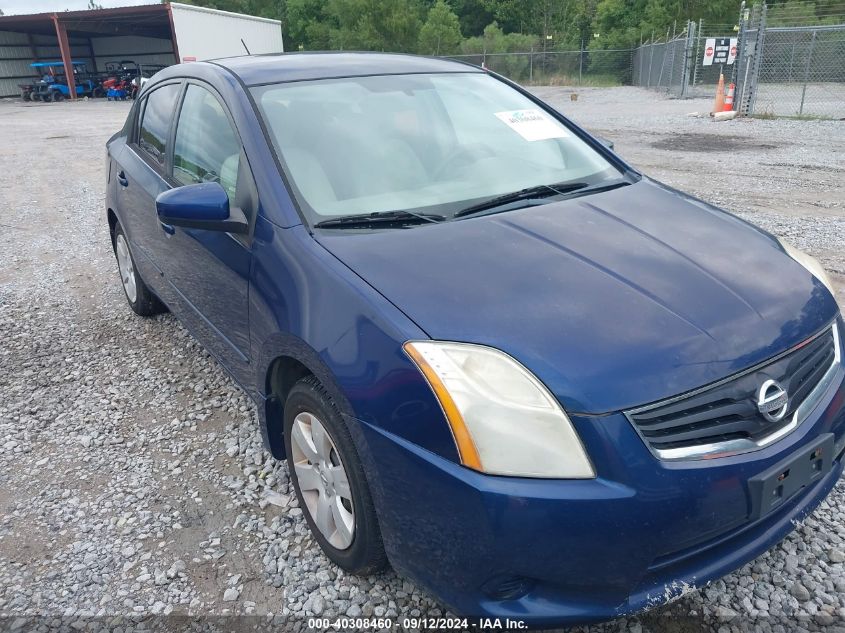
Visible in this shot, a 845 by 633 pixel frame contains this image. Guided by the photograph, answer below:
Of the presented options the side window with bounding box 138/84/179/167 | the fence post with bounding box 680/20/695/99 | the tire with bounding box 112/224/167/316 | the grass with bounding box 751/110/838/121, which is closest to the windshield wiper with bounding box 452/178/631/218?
the side window with bounding box 138/84/179/167

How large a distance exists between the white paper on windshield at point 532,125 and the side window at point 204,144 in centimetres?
127

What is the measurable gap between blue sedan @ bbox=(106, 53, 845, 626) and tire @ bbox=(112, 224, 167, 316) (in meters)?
1.78

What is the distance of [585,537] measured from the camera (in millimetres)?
1618

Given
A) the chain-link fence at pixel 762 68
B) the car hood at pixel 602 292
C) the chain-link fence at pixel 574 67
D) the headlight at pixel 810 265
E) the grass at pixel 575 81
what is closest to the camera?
the car hood at pixel 602 292

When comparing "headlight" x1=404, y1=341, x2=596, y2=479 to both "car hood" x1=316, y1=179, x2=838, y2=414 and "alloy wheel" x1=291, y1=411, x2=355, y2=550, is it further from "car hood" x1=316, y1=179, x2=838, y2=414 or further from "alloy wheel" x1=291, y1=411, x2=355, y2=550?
"alloy wheel" x1=291, y1=411, x2=355, y2=550

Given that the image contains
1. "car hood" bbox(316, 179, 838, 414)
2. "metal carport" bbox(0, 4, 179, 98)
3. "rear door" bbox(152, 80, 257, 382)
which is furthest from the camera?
"metal carport" bbox(0, 4, 179, 98)

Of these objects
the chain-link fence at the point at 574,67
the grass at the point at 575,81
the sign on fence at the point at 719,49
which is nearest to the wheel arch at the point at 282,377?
the sign on fence at the point at 719,49

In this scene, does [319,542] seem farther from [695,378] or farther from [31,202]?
[31,202]

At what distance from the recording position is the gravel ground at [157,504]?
7.29 ft

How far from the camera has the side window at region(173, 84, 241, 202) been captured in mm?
2771

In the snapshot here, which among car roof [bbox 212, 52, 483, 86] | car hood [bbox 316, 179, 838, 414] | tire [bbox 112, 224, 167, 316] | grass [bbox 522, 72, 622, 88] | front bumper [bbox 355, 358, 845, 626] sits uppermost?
car roof [bbox 212, 52, 483, 86]

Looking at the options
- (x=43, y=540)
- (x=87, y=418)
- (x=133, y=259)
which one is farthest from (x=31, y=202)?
(x=43, y=540)

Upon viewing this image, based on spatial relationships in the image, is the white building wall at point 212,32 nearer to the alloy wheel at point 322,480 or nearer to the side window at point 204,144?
the side window at point 204,144

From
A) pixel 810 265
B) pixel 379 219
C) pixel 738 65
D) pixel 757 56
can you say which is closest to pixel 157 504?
pixel 379 219
